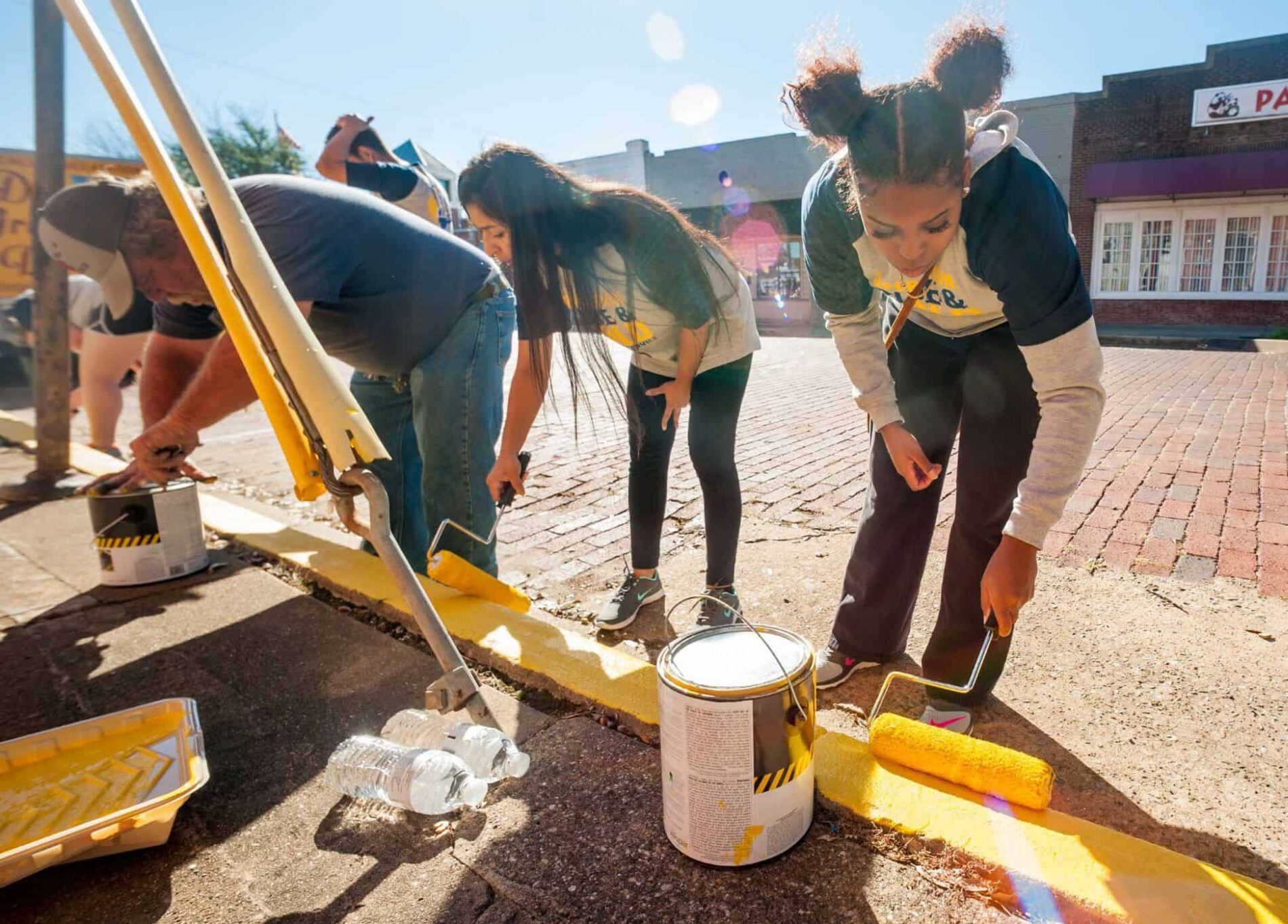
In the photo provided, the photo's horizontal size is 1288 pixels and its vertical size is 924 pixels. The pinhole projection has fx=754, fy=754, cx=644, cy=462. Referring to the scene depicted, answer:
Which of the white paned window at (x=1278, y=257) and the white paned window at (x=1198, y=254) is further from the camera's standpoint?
the white paned window at (x=1198, y=254)

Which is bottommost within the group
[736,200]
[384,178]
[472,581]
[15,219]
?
[472,581]

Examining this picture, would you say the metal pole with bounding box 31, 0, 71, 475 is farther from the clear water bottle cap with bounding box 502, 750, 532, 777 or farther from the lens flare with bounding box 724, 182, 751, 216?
the lens flare with bounding box 724, 182, 751, 216

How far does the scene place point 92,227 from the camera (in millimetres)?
2359

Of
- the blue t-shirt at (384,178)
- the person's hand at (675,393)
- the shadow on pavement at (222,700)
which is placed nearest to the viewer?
the shadow on pavement at (222,700)

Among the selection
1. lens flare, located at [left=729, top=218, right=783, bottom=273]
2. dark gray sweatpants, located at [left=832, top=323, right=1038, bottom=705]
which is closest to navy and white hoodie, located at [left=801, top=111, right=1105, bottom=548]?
dark gray sweatpants, located at [left=832, top=323, right=1038, bottom=705]

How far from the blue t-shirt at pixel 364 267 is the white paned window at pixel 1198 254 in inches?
807

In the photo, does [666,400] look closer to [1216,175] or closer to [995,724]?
[995,724]

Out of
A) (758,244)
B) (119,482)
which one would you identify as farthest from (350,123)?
(758,244)

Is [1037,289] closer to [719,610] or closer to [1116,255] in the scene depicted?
[719,610]

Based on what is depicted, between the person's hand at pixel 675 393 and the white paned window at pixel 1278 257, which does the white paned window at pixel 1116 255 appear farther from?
the person's hand at pixel 675 393

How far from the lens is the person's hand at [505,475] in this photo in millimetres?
2531

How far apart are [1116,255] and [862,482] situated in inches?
717

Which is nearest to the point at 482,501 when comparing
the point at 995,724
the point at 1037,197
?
the point at 995,724

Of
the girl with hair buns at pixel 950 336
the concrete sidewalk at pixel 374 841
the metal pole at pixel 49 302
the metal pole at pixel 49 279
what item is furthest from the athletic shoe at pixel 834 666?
the metal pole at pixel 49 279
